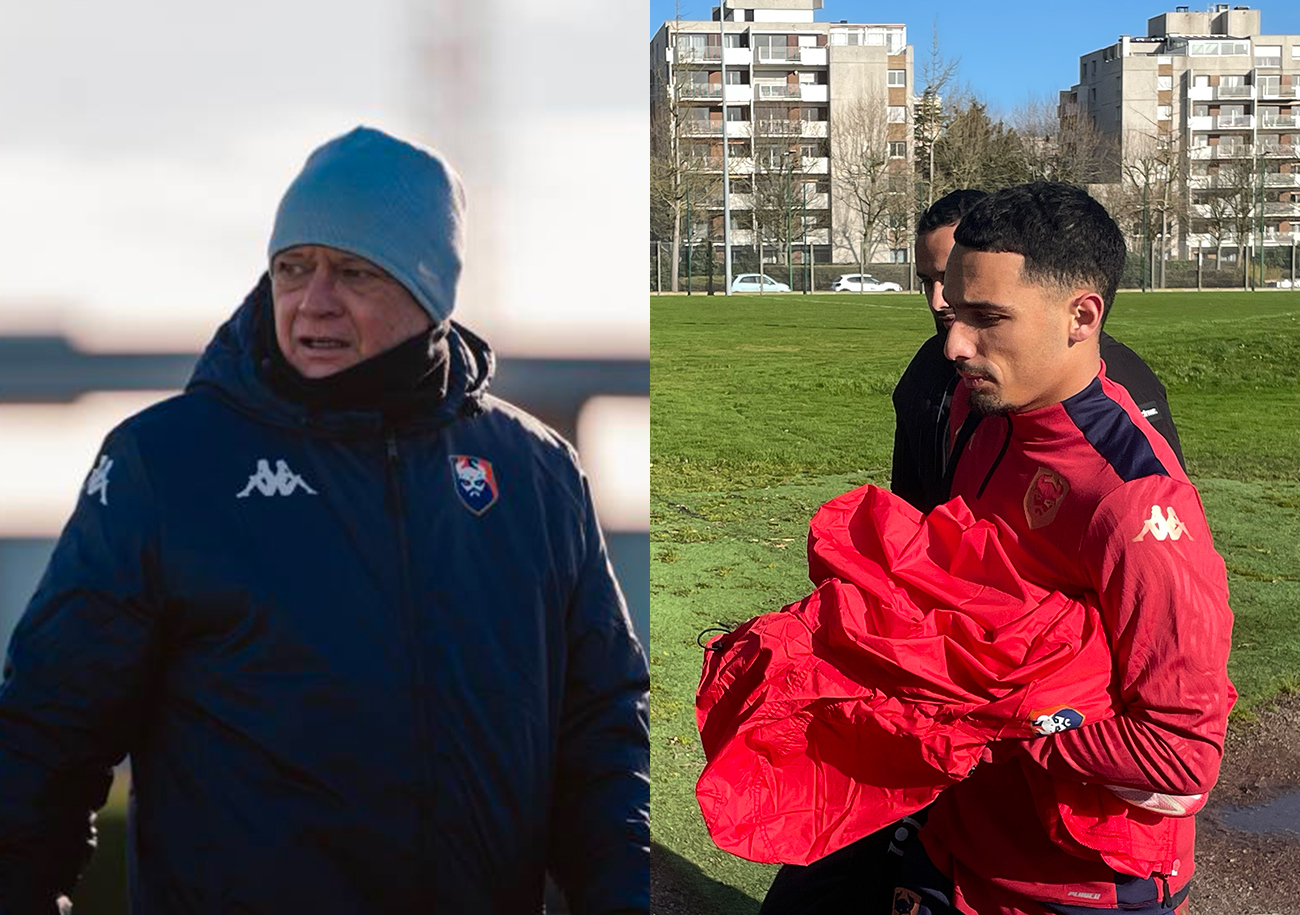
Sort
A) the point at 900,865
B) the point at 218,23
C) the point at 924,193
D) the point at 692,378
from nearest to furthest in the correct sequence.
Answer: the point at 218,23 < the point at 900,865 < the point at 692,378 < the point at 924,193

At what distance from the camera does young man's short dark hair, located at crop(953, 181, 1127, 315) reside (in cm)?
241

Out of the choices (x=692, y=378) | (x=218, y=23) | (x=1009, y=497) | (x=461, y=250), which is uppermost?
(x=218, y=23)

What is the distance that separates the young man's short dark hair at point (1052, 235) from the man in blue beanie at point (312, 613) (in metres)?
0.89

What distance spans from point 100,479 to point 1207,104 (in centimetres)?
8309

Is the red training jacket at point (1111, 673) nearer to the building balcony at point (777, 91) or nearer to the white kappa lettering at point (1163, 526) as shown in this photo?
the white kappa lettering at point (1163, 526)

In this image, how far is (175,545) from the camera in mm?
2156

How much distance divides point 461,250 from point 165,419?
544mm

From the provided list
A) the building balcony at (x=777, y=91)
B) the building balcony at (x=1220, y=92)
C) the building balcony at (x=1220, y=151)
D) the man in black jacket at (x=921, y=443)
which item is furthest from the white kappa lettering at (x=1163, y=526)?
the building balcony at (x=1220, y=92)

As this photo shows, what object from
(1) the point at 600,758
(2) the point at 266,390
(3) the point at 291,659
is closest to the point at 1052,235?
(1) the point at 600,758

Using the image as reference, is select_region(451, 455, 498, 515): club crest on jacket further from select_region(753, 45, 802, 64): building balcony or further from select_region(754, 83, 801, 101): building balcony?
select_region(753, 45, 802, 64): building balcony

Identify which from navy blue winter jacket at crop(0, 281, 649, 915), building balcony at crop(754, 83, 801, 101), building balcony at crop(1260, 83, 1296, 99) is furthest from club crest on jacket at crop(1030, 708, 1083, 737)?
building balcony at crop(1260, 83, 1296, 99)

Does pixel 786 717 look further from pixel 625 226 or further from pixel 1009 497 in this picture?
pixel 625 226

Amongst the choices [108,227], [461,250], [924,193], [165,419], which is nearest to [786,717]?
[461,250]

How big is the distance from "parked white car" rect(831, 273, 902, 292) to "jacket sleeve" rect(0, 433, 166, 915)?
168 feet
